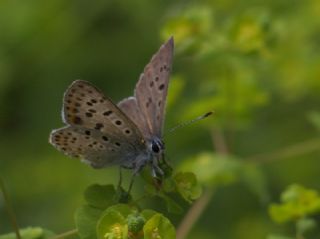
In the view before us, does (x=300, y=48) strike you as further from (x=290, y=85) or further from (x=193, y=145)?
(x=193, y=145)

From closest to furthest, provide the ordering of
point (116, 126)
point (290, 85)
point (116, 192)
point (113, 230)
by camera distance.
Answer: point (113, 230) < point (116, 192) < point (116, 126) < point (290, 85)

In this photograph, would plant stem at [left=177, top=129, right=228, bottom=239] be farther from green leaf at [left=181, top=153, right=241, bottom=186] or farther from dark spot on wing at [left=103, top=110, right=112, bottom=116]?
dark spot on wing at [left=103, top=110, right=112, bottom=116]

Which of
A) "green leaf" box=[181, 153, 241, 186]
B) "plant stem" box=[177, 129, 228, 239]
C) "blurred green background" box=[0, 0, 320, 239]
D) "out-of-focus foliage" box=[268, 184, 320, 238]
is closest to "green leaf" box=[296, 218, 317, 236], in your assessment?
"out-of-focus foliage" box=[268, 184, 320, 238]

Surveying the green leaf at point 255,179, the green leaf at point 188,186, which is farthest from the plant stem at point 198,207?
the green leaf at point 188,186

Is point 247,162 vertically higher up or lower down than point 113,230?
higher up

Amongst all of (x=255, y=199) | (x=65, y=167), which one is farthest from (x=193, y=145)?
(x=65, y=167)

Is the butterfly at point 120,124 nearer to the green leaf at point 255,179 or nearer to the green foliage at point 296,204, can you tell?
the green foliage at point 296,204

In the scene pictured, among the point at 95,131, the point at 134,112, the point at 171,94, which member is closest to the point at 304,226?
the point at 134,112
